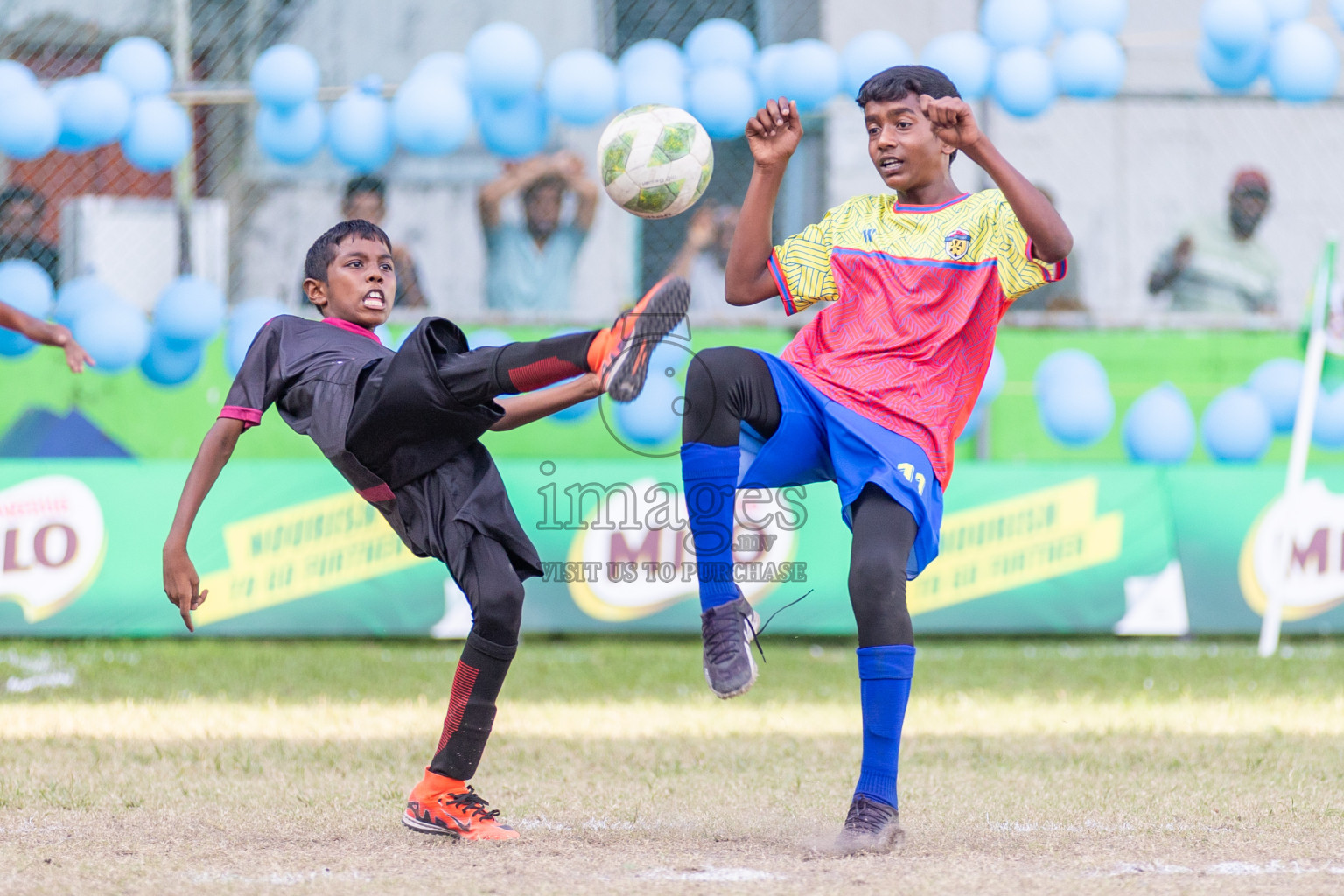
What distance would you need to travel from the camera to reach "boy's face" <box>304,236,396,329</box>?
180 inches

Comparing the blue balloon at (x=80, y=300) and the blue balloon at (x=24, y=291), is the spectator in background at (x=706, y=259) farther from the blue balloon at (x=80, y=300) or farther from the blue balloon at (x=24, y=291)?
the blue balloon at (x=24, y=291)

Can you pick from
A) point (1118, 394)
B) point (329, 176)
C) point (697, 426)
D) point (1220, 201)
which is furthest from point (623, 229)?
point (697, 426)

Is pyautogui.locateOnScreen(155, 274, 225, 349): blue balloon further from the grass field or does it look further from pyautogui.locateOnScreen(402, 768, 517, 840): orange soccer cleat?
pyautogui.locateOnScreen(402, 768, 517, 840): orange soccer cleat

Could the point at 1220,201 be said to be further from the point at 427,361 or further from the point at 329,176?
the point at 427,361

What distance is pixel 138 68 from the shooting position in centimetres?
823

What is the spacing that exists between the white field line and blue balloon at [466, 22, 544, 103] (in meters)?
3.36

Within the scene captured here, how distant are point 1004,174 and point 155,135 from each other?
219 inches

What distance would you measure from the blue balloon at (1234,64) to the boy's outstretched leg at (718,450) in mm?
5587

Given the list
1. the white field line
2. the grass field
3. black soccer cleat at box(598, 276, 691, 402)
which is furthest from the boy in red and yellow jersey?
the white field line

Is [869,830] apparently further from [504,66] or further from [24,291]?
[24,291]

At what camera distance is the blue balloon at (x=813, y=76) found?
8.39 metres

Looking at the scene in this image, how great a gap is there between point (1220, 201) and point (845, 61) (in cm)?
417

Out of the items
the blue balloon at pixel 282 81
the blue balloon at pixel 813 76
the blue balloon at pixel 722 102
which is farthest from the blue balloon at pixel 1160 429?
the blue balloon at pixel 282 81

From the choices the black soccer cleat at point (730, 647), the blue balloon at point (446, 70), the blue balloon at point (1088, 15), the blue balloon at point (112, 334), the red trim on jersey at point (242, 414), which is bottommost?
the black soccer cleat at point (730, 647)
